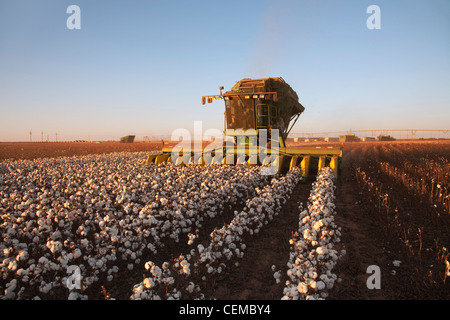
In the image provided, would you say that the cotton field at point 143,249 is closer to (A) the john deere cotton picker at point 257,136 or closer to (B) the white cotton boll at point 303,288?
(B) the white cotton boll at point 303,288

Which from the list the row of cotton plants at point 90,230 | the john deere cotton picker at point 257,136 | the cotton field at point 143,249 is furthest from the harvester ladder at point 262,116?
the cotton field at point 143,249

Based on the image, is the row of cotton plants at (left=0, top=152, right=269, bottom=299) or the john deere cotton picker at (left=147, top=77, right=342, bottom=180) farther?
the john deere cotton picker at (left=147, top=77, right=342, bottom=180)

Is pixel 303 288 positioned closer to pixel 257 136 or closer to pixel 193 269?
pixel 193 269

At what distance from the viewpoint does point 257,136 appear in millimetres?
14680

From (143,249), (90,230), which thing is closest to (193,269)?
(143,249)

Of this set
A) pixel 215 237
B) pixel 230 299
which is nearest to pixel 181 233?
pixel 215 237

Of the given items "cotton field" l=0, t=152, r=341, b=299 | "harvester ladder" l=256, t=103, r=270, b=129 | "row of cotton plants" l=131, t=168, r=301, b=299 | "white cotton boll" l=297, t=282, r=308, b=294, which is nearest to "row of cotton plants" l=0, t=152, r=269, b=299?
"cotton field" l=0, t=152, r=341, b=299

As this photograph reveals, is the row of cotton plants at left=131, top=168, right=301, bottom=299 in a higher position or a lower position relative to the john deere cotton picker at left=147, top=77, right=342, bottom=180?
lower

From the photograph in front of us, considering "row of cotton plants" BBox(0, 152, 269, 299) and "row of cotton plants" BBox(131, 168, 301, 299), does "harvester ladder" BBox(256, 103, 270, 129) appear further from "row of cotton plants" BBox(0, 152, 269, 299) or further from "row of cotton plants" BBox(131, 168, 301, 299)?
"row of cotton plants" BBox(131, 168, 301, 299)

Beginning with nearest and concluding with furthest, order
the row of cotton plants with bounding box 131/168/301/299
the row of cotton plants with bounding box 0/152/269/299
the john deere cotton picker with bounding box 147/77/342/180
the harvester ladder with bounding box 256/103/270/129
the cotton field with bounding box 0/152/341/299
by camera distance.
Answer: the row of cotton plants with bounding box 131/168/301/299 → the cotton field with bounding box 0/152/341/299 → the row of cotton plants with bounding box 0/152/269/299 → the john deere cotton picker with bounding box 147/77/342/180 → the harvester ladder with bounding box 256/103/270/129

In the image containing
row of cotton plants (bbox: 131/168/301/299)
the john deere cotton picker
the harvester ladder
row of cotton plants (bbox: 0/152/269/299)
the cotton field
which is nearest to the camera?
row of cotton plants (bbox: 131/168/301/299)

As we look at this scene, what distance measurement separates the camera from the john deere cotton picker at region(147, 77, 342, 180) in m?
13.3

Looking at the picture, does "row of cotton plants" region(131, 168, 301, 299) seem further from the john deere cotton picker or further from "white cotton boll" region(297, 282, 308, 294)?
the john deere cotton picker
